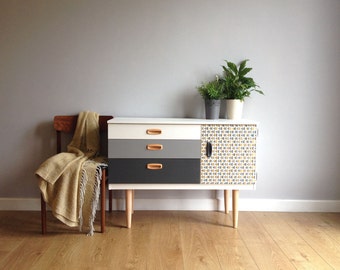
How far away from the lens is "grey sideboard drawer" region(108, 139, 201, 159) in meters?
2.55

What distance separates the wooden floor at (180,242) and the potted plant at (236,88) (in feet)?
2.67

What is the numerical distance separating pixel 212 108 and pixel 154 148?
0.52 metres

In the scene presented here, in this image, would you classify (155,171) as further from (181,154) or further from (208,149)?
(208,149)

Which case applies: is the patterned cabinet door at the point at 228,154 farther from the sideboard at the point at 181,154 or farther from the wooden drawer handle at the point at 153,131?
the wooden drawer handle at the point at 153,131

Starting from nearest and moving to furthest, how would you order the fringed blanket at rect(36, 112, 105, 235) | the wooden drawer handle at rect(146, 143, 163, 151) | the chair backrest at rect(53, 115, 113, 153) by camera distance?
the fringed blanket at rect(36, 112, 105, 235) → the wooden drawer handle at rect(146, 143, 163, 151) → the chair backrest at rect(53, 115, 113, 153)

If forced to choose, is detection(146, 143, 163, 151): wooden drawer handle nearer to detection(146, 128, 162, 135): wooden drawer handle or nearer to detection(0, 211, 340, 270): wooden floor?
detection(146, 128, 162, 135): wooden drawer handle

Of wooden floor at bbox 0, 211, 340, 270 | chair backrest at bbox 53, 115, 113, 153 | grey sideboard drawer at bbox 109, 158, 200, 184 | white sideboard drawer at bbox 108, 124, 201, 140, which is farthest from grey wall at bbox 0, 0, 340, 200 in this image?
wooden floor at bbox 0, 211, 340, 270

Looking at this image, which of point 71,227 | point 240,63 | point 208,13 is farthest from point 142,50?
point 71,227

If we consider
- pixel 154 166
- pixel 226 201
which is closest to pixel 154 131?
pixel 154 166

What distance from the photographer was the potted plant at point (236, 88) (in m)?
2.79

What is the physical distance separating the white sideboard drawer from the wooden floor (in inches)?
25.0

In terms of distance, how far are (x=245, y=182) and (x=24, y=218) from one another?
1628 mm

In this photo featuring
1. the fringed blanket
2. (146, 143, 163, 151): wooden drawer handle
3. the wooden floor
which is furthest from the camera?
(146, 143, 163, 151): wooden drawer handle

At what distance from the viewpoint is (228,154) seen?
260 centimetres
